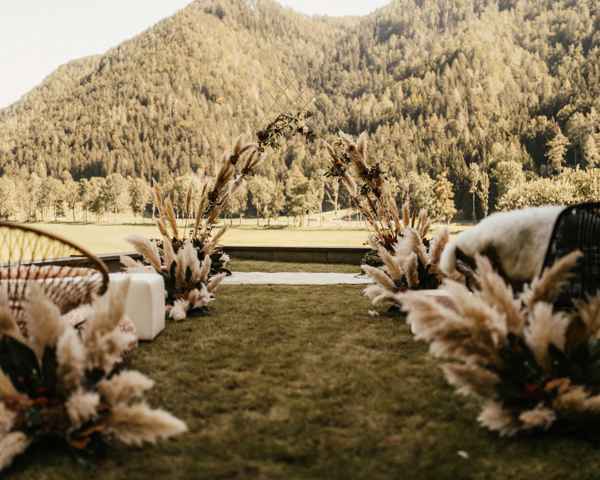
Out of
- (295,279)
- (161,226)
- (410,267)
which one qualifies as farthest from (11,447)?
(295,279)

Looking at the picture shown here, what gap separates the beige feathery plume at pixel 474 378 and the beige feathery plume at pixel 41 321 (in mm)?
1420

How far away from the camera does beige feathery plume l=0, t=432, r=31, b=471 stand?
170cm

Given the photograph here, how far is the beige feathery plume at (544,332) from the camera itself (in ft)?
6.12

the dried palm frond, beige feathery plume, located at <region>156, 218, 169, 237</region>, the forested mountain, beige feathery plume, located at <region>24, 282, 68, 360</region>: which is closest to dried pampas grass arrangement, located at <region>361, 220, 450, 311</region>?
beige feathery plume, located at <region>156, 218, 169, 237</region>

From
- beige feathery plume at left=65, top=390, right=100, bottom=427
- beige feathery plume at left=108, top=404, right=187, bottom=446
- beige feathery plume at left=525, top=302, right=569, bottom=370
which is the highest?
beige feathery plume at left=525, top=302, right=569, bottom=370

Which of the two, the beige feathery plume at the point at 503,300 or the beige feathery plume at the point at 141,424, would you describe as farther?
the beige feathery plume at the point at 503,300

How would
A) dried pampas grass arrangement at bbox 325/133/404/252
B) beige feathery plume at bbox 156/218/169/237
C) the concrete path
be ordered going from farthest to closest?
the concrete path
dried pampas grass arrangement at bbox 325/133/404/252
beige feathery plume at bbox 156/218/169/237

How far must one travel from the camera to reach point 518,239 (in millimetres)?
2574

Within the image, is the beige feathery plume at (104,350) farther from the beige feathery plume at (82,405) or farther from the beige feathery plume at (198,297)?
the beige feathery plume at (198,297)

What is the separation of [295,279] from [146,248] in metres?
3.16

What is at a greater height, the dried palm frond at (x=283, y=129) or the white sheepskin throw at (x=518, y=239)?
the dried palm frond at (x=283, y=129)

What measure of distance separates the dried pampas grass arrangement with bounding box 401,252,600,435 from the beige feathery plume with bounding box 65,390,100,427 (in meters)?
1.09

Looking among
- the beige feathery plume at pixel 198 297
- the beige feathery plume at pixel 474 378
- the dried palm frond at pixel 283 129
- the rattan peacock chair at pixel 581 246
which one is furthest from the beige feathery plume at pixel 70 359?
the dried palm frond at pixel 283 129

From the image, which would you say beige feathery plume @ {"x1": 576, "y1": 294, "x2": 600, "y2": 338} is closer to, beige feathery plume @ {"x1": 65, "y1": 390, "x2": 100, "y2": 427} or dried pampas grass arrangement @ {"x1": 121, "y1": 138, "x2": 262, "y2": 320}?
beige feathery plume @ {"x1": 65, "y1": 390, "x2": 100, "y2": 427}
